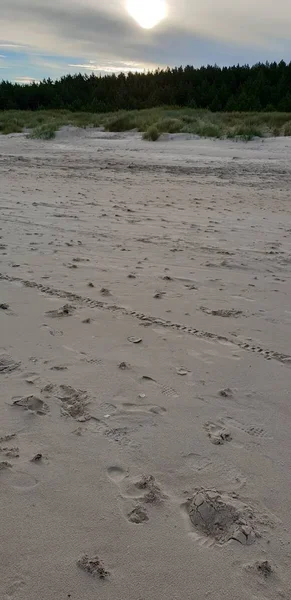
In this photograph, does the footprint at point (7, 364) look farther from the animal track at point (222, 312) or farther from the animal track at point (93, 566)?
the animal track at point (222, 312)

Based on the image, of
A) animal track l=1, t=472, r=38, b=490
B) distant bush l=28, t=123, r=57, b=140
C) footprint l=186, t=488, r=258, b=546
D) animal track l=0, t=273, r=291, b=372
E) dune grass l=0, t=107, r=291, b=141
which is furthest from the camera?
distant bush l=28, t=123, r=57, b=140

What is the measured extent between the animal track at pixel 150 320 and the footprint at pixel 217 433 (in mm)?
825

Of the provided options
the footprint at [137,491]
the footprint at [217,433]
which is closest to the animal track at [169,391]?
the footprint at [217,433]

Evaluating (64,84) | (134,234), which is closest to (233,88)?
(64,84)

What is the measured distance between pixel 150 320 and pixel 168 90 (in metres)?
32.2

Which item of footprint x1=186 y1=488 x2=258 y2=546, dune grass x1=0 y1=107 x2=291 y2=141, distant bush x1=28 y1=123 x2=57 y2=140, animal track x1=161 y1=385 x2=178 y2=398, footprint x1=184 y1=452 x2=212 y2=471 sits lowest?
footprint x1=186 y1=488 x2=258 y2=546

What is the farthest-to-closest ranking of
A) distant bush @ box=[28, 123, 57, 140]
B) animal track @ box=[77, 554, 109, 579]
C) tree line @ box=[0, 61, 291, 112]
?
tree line @ box=[0, 61, 291, 112] < distant bush @ box=[28, 123, 57, 140] < animal track @ box=[77, 554, 109, 579]

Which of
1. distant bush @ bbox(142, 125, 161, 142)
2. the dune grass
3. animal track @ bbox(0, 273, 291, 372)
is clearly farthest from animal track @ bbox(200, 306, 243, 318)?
distant bush @ bbox(142, 125, 161, 142)

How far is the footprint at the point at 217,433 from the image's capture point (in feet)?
7.97

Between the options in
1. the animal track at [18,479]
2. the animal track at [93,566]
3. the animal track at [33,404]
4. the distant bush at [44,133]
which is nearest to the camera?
the animal track at [93,566]

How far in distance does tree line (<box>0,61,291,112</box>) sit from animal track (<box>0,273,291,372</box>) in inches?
954

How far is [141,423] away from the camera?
254cm

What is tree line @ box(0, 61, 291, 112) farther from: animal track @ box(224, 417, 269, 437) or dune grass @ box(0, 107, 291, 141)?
animal track @ box(224, 417, 269, 437)

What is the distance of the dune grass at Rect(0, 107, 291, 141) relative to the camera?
17125 millimetres
